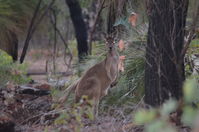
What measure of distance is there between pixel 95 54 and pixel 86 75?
1768mm

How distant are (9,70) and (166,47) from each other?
9.15 ft

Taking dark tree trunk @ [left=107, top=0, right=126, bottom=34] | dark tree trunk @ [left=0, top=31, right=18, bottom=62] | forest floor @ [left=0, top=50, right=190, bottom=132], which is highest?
dark tree trunk @ [left=107, top=0, right=126, bottom=34]

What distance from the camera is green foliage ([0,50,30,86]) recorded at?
6578 mm

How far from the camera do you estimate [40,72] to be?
15828mm

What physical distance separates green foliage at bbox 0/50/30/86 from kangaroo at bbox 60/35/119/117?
1107mm

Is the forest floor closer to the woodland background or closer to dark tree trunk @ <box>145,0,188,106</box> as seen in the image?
the woodland background

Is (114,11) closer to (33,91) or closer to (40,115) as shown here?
(40,115)

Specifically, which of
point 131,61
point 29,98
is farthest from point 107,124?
point 29,98

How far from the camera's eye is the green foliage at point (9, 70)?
6.58m

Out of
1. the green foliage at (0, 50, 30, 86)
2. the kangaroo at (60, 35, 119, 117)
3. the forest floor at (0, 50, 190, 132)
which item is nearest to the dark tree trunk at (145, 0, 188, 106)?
the forest floor at (0, 50, 190, 132)

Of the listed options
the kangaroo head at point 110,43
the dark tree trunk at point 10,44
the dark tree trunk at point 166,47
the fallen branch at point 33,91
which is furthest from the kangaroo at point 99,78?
the dark tree trunk at point 10,44

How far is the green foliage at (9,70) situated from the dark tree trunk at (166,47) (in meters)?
2.51

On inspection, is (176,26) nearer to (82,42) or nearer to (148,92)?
(148,92)

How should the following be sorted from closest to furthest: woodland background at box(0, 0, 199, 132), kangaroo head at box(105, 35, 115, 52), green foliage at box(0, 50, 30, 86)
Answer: woodland background at box(0, 0, 199, 132) → kangaroo head at box(105, 35, 115, 52) → green foliage at box(0, 50, 30, 86)
